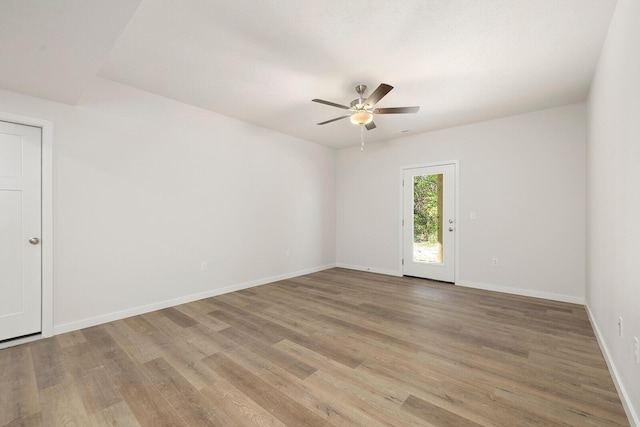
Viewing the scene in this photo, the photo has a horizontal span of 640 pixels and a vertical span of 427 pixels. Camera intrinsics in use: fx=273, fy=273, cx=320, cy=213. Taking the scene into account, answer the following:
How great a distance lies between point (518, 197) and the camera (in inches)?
162

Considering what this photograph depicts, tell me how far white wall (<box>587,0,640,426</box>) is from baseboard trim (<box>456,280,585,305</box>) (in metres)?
1.23

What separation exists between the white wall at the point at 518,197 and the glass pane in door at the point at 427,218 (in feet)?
1.09

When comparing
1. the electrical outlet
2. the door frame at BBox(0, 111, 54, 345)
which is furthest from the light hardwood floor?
the electrical outlet

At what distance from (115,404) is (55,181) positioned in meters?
2.28

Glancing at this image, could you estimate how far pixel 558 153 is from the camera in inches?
150

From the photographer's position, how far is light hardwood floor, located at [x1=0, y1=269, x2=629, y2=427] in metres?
1.64

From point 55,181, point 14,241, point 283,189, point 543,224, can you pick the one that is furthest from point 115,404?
point 543,224

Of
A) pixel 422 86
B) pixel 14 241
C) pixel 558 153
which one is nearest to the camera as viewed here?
pixel 14 241

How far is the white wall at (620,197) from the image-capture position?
1.52 meters

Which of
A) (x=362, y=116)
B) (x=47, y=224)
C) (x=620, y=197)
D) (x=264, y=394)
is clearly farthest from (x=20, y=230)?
(x=620, y=197)

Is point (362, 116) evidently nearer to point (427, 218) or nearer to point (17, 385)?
point (427, 218)

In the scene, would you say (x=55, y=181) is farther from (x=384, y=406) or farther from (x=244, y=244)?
(x=384, y=406)

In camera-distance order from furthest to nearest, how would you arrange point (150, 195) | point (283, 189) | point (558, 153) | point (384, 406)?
point (283, 189) → point (558, 153) → point (150, 195) → point (384, 406)

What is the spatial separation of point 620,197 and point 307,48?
8.52ft
